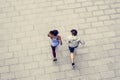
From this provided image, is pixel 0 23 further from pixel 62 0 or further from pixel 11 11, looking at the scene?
pixel 62 0

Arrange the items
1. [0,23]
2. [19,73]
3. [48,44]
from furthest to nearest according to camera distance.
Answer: [0,23]
[48,44]
[19,73]

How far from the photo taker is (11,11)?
10156 millimetres

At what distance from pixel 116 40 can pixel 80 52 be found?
1488mm

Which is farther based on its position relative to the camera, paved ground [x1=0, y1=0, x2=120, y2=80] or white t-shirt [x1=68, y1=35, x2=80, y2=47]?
paved ground [x1=0, y1=0, x2=120, y2=80]

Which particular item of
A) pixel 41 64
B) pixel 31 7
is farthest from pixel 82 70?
pixel 31 7

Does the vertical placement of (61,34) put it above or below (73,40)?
above

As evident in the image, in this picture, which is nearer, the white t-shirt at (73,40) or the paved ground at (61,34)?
the white t-shirt at (73,40)

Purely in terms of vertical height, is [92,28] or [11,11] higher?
[11,11]

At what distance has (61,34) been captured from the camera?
31.1ft

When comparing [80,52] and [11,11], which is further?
[11,11]

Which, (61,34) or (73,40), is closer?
(73,40)

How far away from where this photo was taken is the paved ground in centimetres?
864

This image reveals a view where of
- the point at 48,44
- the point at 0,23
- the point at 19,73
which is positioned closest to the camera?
the point at 19,73

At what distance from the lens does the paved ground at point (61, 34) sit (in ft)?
28.3
